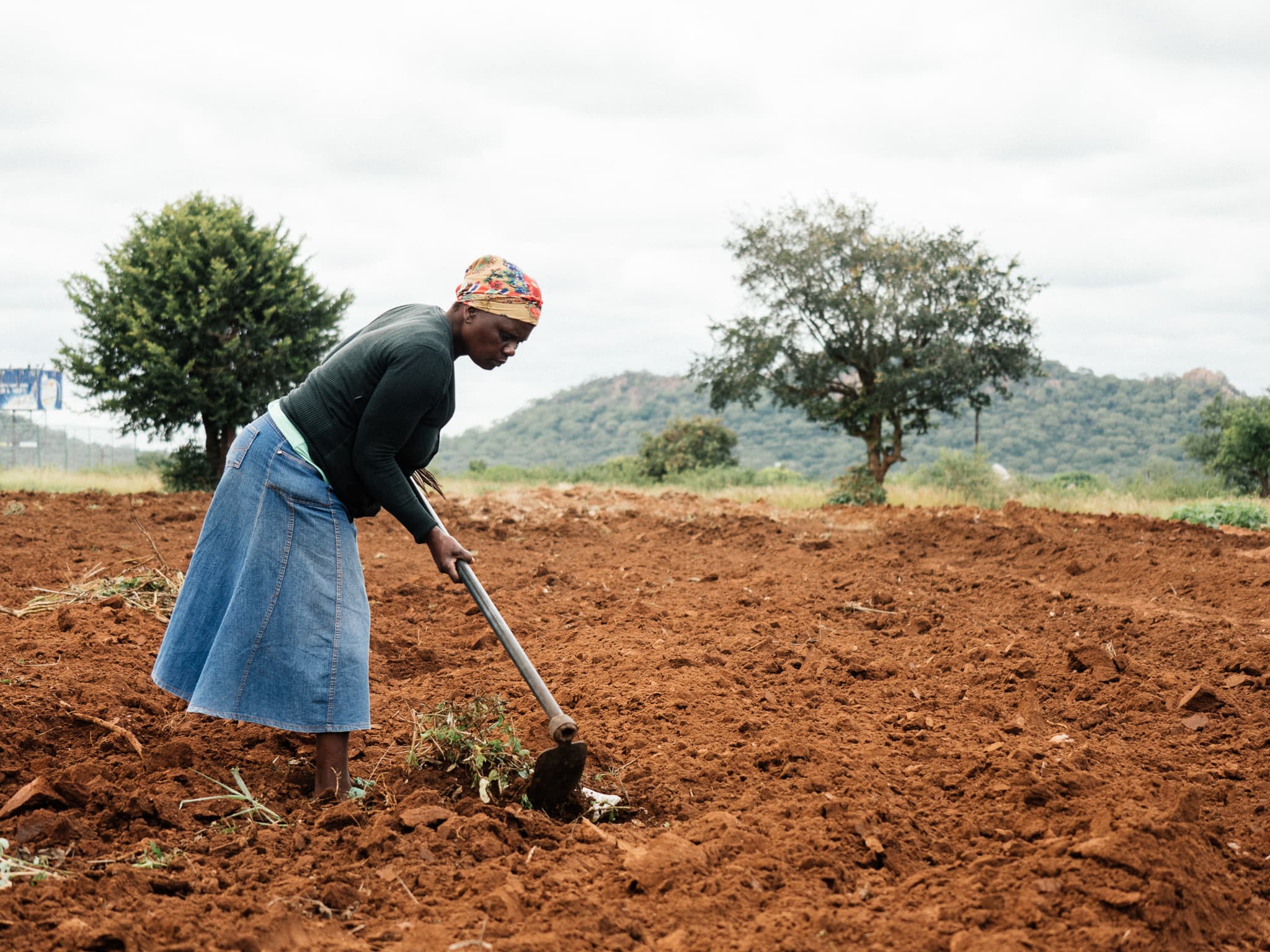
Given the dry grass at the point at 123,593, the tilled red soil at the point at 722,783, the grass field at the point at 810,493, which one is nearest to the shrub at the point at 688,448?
the grass field at the point at 810,493

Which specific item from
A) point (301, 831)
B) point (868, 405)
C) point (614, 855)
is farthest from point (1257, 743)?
point (868, 405)

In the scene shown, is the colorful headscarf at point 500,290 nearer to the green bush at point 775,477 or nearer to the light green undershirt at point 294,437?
the light green undershirt at point 294,437

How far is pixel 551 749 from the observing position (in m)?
3.20

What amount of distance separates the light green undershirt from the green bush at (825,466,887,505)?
1396 centimetres

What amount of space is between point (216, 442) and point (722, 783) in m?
14.2

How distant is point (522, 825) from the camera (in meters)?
2.97

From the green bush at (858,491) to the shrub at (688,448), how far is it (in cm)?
1150

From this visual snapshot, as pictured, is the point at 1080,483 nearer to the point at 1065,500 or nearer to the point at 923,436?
the point at 923,436

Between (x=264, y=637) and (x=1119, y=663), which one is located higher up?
(x=264, y=637)

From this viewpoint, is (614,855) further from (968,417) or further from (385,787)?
(968,417)

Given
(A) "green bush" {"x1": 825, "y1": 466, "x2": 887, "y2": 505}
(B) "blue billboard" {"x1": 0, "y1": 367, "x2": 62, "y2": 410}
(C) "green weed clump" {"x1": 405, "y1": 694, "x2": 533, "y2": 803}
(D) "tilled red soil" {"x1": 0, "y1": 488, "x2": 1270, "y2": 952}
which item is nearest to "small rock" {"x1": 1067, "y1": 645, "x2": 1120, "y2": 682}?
(D) "tilled red soil" {"x1": 0, "y1": 488, "x2": 1270, "y2": 952}

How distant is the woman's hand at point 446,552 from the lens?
320 centimetres

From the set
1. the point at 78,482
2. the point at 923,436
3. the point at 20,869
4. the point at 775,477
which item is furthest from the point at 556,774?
the point at 923,436

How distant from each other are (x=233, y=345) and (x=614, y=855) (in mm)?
13754
